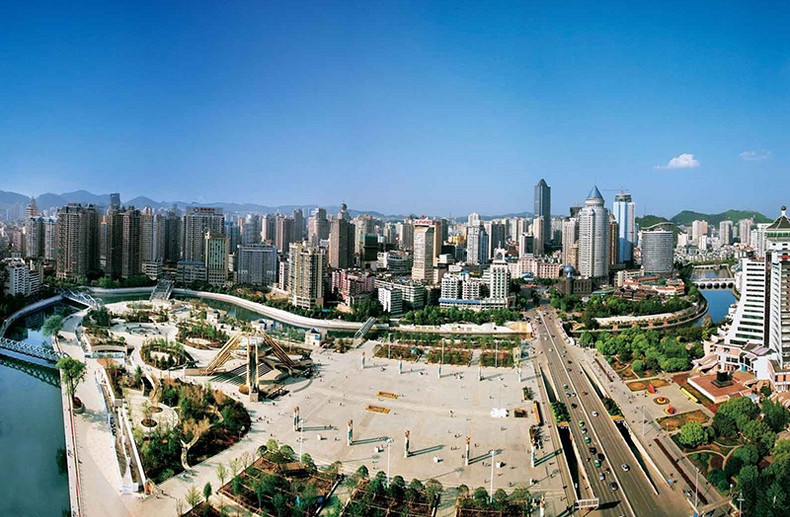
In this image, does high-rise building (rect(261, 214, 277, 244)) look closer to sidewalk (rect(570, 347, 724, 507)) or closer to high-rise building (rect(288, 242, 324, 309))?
high-rise building (rect(288, 242, 324, 309))

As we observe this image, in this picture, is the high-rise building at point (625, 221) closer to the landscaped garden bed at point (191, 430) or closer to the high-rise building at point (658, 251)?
the high-rise building at point (658, 251)

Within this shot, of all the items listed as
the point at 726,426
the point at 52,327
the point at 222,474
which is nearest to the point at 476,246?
the point at 52,327

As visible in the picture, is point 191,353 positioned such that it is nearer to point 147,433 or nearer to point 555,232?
point 147,433

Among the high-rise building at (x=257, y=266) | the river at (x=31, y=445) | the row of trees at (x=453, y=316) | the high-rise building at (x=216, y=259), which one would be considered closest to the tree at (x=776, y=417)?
the row of trees at (x=453, y=316)

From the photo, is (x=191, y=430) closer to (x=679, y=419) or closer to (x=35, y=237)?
(x=679, y=419)

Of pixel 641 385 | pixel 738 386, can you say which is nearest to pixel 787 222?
pixel 738 386

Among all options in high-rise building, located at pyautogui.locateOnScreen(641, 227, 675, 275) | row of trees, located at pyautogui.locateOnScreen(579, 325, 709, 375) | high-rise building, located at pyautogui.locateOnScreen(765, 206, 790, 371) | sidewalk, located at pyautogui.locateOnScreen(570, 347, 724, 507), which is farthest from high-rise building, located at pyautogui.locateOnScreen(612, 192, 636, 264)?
sidewalk, located at pyautogui.locateOnScreen(570, 347, 724, 507)

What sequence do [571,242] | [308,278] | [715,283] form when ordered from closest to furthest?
[308,278], [715,283], [571,242]
